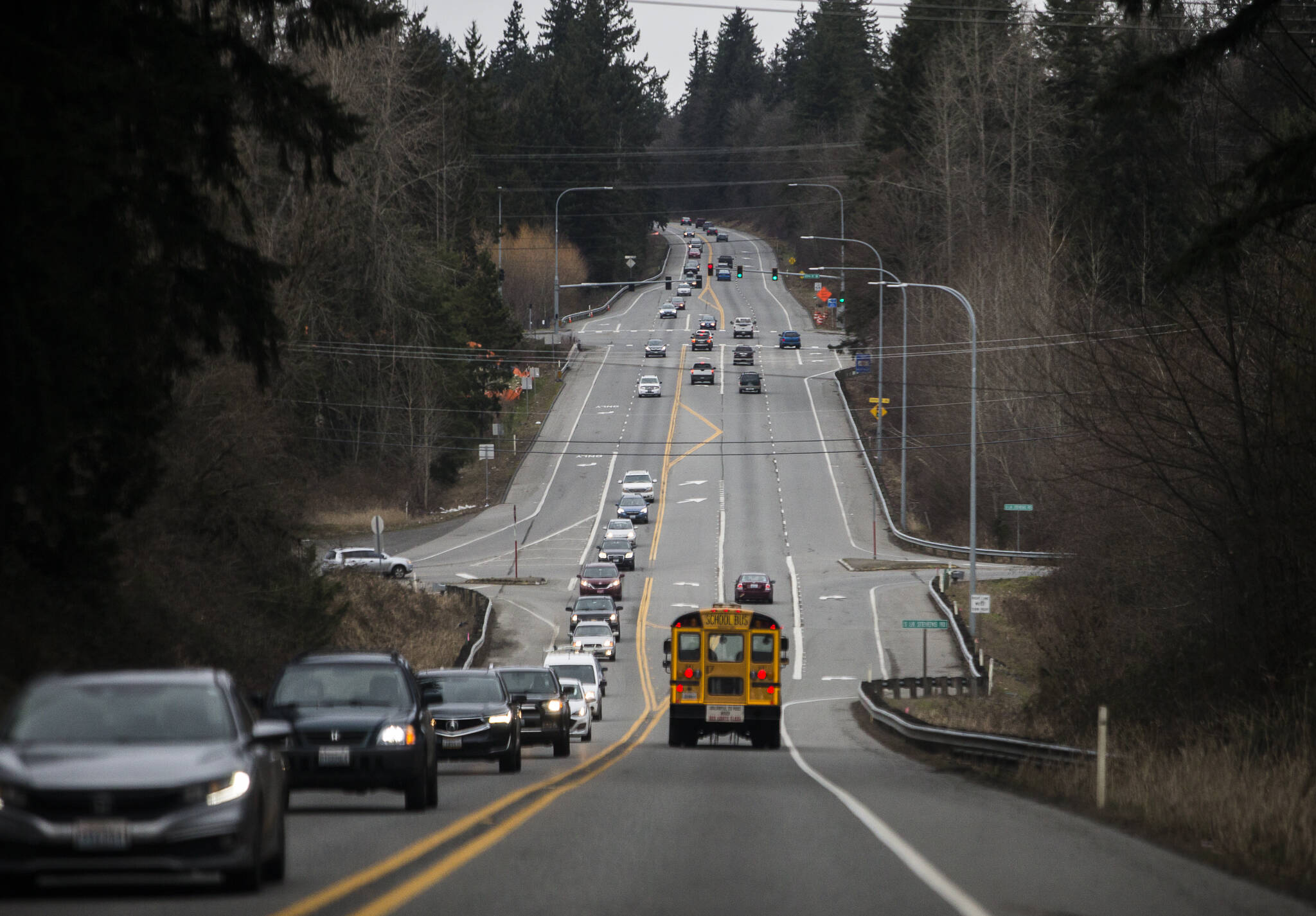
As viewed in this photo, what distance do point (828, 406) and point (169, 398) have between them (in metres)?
79.8

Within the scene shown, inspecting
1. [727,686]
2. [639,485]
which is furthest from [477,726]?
[639,485]

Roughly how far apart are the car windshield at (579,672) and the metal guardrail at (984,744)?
7702 mm

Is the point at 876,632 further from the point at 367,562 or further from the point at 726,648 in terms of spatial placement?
the point at 726,648

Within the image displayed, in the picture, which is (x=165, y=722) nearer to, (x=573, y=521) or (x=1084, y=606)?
(x=1084, y=606)

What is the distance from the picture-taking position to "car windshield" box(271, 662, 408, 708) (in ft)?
50.7

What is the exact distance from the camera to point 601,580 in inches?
2302

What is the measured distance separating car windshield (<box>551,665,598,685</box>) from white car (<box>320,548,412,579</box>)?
47.7 ft

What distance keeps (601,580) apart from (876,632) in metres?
10.7

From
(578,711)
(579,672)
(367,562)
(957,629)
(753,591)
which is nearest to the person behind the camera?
(578,711)

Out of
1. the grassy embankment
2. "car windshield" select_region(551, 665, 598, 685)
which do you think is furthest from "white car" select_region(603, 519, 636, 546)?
the grassy embankment

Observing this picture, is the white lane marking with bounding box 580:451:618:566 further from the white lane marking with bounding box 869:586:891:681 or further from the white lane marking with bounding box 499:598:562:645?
the white lane marking with bounding box 869:586:891:681

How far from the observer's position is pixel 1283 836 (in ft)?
40.7

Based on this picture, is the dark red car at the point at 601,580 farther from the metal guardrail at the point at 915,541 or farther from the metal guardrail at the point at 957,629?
the metal guardrail at the point at 915,541

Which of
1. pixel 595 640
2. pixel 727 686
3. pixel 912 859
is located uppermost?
pixel 912 859
